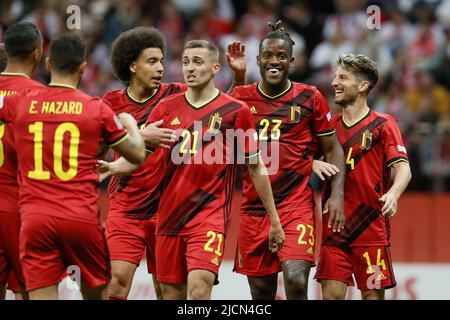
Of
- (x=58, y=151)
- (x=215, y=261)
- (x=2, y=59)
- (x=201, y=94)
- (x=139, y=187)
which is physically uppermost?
(x=2, y=59)

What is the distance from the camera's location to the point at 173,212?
8.80m

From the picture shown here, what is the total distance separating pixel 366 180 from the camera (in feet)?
31.5

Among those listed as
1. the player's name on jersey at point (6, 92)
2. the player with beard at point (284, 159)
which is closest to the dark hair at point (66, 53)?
the player's name on jersey at point (6, 92)

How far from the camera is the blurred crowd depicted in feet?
54.0

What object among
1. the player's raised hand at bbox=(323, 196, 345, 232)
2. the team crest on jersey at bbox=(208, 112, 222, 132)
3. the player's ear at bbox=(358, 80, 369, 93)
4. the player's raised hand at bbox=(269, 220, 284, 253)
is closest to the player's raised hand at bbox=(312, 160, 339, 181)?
the player's raised hand at bbox=(323, 196, 345, 232)

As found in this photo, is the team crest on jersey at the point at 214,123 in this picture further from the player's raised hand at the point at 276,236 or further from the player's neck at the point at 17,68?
the player's neck at the point at 17,68

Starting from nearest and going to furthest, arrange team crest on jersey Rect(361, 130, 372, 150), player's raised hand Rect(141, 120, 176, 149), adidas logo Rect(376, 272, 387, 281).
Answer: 1. player's raised hand Rect(141, 120, 176, 149)
2. adidas logo Rect(376, 272, 387, 281)
3. team crest on jersey Rect(361, 130, 372, 150)

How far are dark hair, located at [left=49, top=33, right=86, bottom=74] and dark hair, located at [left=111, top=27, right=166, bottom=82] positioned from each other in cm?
222

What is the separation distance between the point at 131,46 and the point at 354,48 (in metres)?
7.39

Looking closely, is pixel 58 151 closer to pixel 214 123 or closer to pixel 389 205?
pixel 214 123

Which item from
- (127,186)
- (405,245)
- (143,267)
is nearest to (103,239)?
(127,186)

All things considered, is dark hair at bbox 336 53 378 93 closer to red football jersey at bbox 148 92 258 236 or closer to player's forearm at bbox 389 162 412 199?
player's forearm at bbox 389 162 412 199

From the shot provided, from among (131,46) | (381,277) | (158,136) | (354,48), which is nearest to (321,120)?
(381,277)

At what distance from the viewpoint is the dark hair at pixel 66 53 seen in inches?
307
